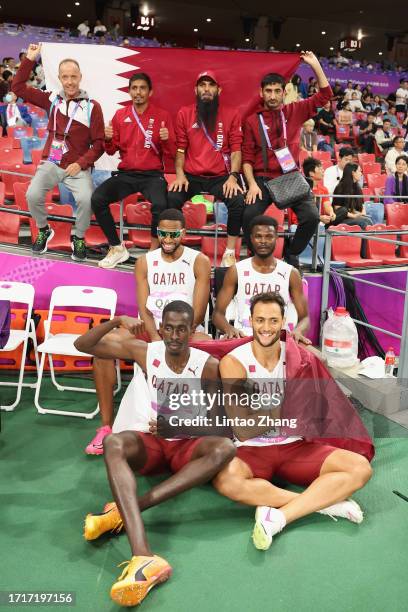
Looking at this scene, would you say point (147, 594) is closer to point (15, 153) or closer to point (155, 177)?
point (155, 177)

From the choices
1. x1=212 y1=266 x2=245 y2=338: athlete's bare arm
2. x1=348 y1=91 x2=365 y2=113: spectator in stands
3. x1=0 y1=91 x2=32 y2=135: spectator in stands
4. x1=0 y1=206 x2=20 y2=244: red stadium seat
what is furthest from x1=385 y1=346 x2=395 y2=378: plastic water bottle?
x1=348 y1=91 x2=365 y2=113: spectator in stands

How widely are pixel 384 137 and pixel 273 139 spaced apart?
A: 1062 centimetres

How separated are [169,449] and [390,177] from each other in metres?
6.78

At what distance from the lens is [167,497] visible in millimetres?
3158

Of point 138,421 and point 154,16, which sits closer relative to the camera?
point 138,421

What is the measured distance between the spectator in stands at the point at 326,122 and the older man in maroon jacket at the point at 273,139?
10.1m

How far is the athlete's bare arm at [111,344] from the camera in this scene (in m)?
3.68

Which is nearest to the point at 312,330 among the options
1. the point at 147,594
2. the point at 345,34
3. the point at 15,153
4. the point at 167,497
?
the point at 167,497

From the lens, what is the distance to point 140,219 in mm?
6148

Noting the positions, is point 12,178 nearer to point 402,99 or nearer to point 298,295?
point 298,295

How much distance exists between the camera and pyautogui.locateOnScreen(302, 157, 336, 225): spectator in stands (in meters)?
6.72

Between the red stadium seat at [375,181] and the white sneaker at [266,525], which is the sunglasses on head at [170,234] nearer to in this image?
the white sneaker at [266,525]

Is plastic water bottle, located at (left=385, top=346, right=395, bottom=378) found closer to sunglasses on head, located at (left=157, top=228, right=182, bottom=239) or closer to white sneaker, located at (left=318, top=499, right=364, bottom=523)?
white sneaker, located at (left=318, top=499, right=364, bottom=523)

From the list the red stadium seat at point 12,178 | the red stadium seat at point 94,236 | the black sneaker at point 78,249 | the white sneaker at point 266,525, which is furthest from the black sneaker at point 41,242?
the white sneaker at point 266,525
